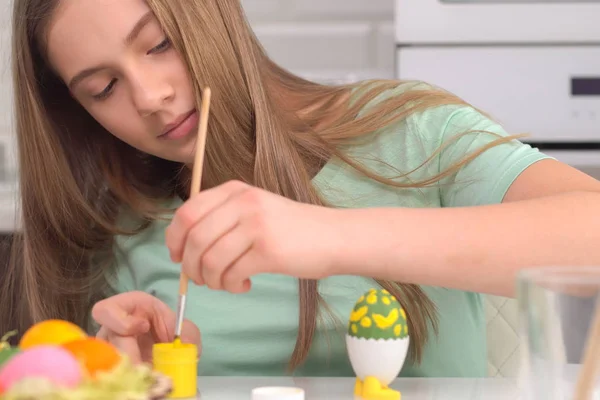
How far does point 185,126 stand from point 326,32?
1.00 m

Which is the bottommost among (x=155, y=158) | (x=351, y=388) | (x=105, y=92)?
(x=351, y=388)

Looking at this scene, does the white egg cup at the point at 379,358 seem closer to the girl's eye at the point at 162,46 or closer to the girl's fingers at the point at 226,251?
the girl's fingers at the point at 226,251

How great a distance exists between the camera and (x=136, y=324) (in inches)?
32.5

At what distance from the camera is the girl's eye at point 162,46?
38.3 inches

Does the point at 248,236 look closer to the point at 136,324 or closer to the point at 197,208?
the point at 197,208

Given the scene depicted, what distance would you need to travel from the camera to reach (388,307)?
704mm

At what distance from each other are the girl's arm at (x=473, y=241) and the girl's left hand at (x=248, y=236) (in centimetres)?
2

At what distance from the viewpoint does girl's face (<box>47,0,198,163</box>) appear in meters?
0.96

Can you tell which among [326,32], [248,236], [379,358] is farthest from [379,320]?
[326,32]

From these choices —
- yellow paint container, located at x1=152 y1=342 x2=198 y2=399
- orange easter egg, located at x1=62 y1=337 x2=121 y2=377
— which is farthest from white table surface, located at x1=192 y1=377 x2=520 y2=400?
orange easter egg, located at x1=62 y1=337 x2=121 y2=377

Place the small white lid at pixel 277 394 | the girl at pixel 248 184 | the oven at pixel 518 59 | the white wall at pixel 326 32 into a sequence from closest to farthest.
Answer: the small white lid at pixel 277 394 → the girl at pixel 248 184 → the oven at pixel 518 59 → the white wall at pixel 326 32

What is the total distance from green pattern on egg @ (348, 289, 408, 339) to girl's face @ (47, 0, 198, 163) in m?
0.39

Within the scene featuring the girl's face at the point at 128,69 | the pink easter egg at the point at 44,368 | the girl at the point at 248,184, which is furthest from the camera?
Answer: the girl's face at the point at 128,69

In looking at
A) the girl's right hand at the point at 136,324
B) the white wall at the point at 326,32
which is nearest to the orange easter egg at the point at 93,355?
the girl's right hand at the point at 136,324
